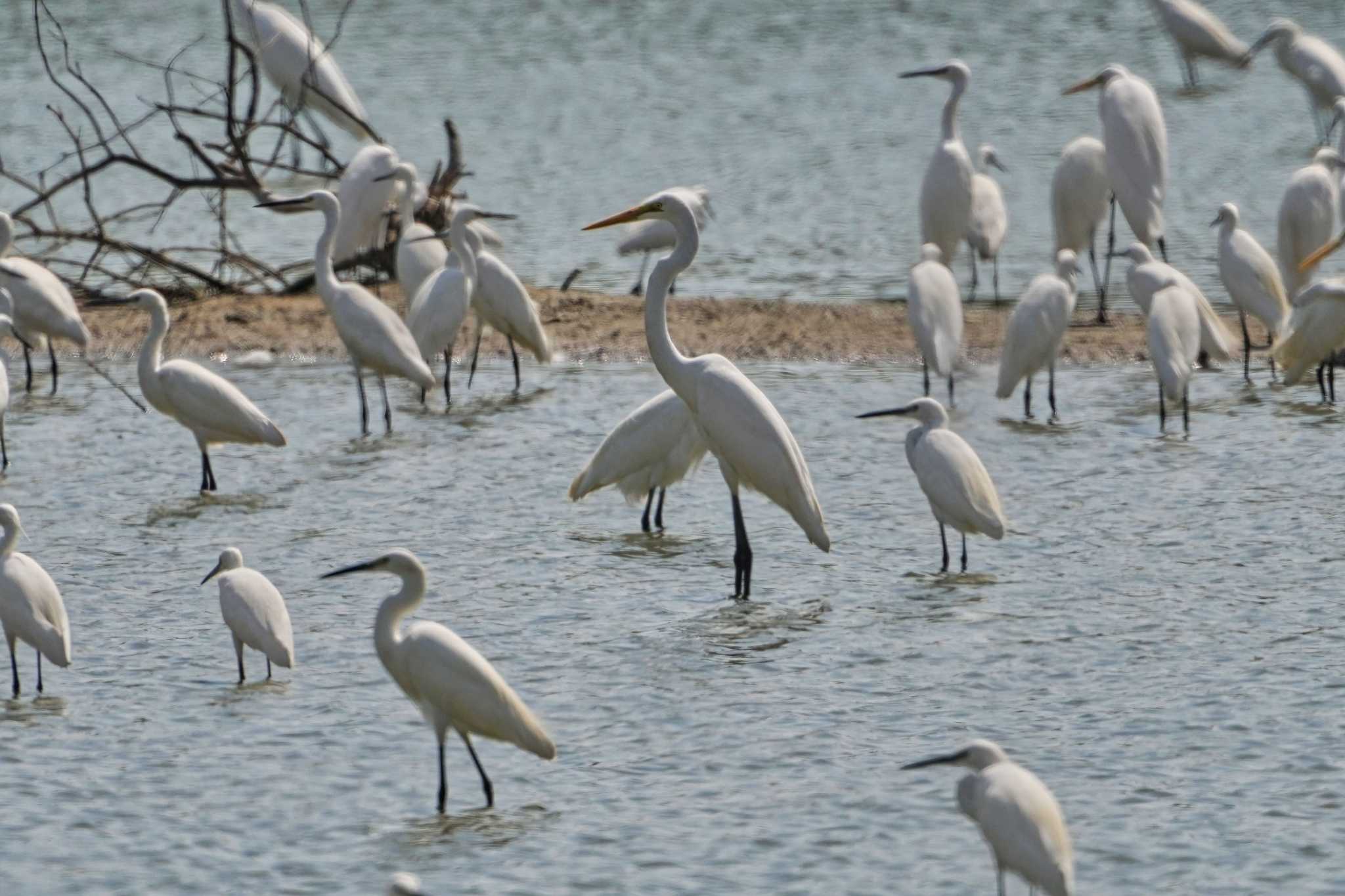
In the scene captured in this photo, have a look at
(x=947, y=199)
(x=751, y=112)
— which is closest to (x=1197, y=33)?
(x=947, y=199)

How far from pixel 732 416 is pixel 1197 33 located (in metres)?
9.57

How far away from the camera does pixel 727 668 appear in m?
6.62

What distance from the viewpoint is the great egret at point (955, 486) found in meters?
7.40

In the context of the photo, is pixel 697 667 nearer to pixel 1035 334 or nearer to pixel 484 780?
pixel 484 780

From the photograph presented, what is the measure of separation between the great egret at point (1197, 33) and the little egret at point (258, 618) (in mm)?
11143

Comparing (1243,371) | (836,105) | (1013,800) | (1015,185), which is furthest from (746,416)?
(836,105)

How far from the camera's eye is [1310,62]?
14242 mm

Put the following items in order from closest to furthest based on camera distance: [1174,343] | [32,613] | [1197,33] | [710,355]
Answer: [32,613] < [710,355] < [1174,343] < [1197,33]

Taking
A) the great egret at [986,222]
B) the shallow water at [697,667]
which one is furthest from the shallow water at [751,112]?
the shallow water at [697,667]

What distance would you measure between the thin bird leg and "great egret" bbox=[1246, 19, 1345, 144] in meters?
10.2

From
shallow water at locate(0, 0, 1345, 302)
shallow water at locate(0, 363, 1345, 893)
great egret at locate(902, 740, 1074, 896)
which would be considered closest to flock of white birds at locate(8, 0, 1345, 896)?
great egret at locate(902, 740, 1074, 896)

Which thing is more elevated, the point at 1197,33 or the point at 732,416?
the point at 1197,33

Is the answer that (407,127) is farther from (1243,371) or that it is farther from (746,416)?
(746,416)

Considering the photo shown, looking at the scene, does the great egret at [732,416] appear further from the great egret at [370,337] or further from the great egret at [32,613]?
the great egret at [370,337]
